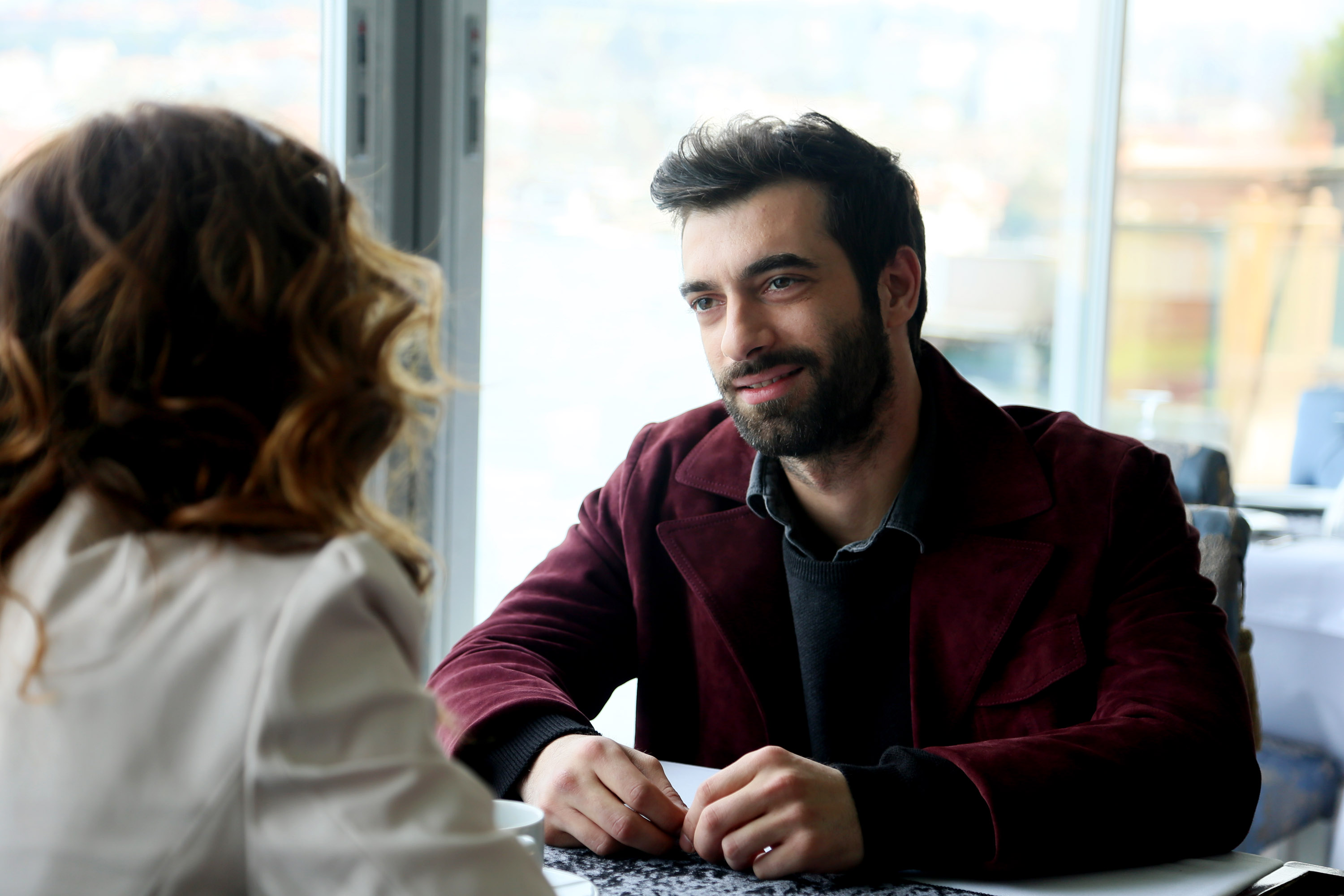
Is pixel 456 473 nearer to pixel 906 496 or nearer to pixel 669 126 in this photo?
pixel 669 126

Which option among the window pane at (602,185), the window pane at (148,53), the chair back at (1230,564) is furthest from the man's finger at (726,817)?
the window pane at (602,185)

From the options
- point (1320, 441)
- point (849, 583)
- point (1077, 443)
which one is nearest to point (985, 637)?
point (849, 583)

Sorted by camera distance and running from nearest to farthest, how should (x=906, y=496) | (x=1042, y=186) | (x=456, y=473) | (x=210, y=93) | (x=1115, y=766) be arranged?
(x=210, y=93), (x=1115, y=766), (x=906, y=496), (x=456, y=473), (x=1042, y=186)

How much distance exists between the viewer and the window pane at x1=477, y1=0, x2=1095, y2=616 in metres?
2.81

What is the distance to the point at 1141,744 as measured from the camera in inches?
48.2

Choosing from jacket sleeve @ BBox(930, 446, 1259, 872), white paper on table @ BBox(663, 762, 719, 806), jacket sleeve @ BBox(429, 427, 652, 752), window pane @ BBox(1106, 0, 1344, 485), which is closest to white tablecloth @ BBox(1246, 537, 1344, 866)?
jacket sleeve @ BBox(930, 446, 1259, 872)

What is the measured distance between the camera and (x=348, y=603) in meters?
0.63

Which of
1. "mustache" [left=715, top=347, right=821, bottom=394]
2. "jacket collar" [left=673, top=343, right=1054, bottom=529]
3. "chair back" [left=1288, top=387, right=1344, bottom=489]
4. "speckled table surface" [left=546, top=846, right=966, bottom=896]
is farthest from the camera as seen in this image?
"chair back" [left=1288, top=387, right=1344, bottom=489]

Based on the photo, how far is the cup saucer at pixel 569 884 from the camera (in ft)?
3.07

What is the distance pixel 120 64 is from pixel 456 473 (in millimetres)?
983

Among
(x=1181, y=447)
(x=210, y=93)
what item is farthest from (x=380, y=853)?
(x=1181, y=447)

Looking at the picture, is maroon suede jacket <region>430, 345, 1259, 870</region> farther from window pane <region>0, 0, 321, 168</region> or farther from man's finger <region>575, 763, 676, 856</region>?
window pane <region>0, 0, 321, 168</region>

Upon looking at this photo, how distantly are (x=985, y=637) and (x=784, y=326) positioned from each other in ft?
1.49

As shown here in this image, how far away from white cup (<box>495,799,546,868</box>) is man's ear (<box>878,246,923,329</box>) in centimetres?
99
